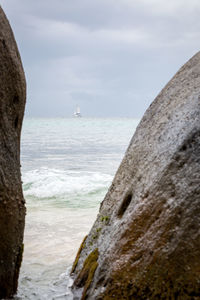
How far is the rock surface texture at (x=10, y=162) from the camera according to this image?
11.3ft

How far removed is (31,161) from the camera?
20.1 m

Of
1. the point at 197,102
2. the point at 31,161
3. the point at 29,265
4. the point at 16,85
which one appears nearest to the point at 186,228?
the point at 197,102

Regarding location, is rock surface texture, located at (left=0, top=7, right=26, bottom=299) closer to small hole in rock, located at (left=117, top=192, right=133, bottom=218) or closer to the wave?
small hole in rock, located at (left=117, top=192, right=133, bottom=218)

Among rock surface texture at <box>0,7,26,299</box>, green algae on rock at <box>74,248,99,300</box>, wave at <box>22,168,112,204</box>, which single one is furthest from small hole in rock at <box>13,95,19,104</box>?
wave at <box>22,168,112,204</box>

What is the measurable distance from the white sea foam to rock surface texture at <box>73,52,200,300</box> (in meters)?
8.52

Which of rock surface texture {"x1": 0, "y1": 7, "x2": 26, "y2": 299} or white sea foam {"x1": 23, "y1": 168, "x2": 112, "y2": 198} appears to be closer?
rock surface texture {"x1": 0, "y1": 7, "x2": 26, "y2": 299}

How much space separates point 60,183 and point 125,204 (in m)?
10.2

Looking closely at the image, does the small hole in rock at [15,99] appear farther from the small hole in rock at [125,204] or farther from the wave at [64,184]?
the wave at [64,184]

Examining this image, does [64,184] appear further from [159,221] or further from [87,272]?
[159,221]

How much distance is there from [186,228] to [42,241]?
4.11 metres

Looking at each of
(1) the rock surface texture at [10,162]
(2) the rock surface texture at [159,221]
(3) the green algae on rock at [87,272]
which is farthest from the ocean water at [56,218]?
(2) the rock surface texture at [159,221]

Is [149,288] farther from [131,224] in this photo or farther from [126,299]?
[131,224]

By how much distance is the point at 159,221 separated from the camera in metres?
2.61

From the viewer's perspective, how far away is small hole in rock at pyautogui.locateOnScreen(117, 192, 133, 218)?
3.19 meters
